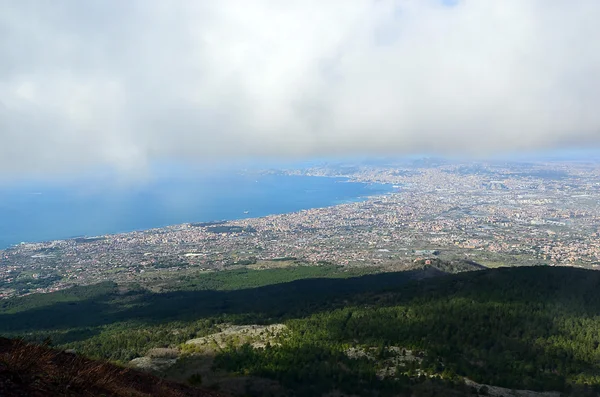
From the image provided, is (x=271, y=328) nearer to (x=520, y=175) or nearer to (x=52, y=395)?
(x=52, y=395)

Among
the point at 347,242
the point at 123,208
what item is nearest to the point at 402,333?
the point at 347,242

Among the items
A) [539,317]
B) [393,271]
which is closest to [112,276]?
[393,271]

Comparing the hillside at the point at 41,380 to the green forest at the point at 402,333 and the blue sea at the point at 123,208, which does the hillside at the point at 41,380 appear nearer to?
the green forest at the point at 402,333

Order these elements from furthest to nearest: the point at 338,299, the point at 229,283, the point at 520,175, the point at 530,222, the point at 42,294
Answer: the point at 520,175 → the point at 530,222 → the point at 229,283 → the point at 42,294 → the point at 338,299

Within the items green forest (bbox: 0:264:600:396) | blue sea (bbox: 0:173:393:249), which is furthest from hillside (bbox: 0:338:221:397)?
blue sea (bbox: 0:173:393:249)

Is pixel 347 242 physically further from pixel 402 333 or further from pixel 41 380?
pixel 41 380

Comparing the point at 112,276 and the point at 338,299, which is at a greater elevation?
the point at 338,299

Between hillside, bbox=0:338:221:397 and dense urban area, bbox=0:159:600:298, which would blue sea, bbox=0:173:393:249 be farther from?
hillside, bbox=0:338:221:397
